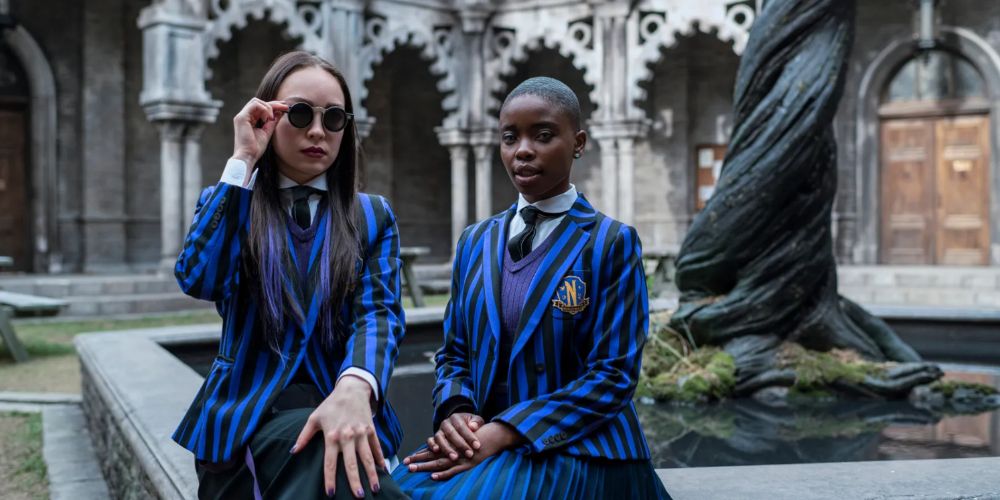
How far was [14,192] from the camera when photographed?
→ 14211 millimetres

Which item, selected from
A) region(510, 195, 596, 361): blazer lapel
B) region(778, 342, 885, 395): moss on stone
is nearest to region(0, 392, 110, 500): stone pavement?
region(510, 195, 596, 361): blazer lapel

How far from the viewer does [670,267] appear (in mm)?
10766

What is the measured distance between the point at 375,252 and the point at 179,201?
11083 mm

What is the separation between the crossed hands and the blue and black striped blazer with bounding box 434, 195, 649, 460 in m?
0.03

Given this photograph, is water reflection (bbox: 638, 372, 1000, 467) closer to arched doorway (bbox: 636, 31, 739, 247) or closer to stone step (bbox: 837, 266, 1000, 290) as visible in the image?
stone step (bbox: 837, 266, 1000, 290)

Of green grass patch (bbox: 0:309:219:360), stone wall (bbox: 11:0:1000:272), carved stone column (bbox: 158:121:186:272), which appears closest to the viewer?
green grass patch (bbox: 0:309:219:360)

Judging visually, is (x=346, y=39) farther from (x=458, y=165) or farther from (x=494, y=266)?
(x=494, y=266)

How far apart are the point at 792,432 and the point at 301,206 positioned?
94.2 inches

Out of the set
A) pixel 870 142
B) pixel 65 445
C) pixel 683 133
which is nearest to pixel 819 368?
pixel 65 445

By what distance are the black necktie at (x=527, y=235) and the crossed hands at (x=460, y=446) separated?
0.36 m

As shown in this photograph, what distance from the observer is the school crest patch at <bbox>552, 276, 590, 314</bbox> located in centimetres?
188

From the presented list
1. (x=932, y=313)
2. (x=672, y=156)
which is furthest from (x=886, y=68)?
(x=932, y=313)

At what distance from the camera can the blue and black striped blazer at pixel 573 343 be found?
5.96 feet

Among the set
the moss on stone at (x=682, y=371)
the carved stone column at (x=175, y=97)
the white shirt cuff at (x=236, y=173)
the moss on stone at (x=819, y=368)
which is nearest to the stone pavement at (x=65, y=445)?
the moss on stone at (x=682, y=371)
